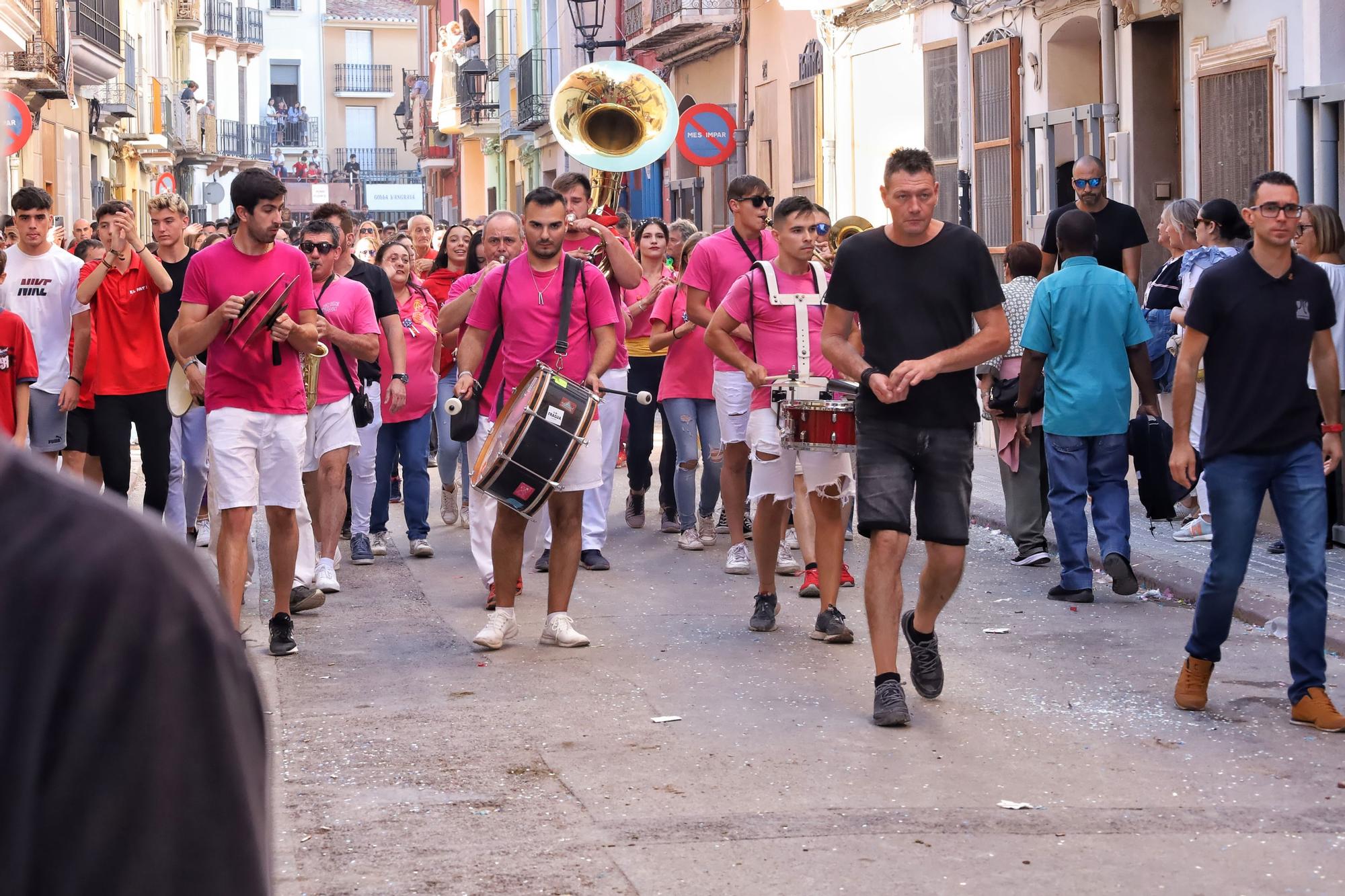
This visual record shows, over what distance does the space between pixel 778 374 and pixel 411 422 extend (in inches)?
128

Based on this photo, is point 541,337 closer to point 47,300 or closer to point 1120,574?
point 1120,574

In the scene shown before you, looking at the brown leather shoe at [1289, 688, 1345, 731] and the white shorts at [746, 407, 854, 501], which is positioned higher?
the white shorts at [746, 407, 854, 501]

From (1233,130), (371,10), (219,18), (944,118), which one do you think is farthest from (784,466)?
(371,10)

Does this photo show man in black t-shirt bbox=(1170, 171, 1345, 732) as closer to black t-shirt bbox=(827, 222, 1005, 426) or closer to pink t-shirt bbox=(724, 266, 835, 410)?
black t-shirt bbox=(827, 222, 1005, 426)

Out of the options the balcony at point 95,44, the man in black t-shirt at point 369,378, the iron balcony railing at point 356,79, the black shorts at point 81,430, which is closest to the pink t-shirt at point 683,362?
the man in black t-shirt at point 369,378

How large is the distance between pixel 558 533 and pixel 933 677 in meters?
1.78

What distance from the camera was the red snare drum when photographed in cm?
747

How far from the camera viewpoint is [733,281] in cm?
945

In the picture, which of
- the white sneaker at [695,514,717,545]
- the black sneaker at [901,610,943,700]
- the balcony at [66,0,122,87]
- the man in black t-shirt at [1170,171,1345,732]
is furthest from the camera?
the balcony at [66,0,122,87]

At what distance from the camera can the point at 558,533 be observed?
25.4 feet

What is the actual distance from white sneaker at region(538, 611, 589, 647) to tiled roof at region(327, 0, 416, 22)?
82273mm

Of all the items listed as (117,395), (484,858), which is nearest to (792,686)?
(484,858)

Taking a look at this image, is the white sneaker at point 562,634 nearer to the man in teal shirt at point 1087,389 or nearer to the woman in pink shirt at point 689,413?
the man in teal shirt at point 1087,389

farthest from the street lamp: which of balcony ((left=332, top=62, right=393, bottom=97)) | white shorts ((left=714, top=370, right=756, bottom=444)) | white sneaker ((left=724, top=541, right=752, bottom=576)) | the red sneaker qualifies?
balcony ((left=332, top=62, right=393, bottom=97))
